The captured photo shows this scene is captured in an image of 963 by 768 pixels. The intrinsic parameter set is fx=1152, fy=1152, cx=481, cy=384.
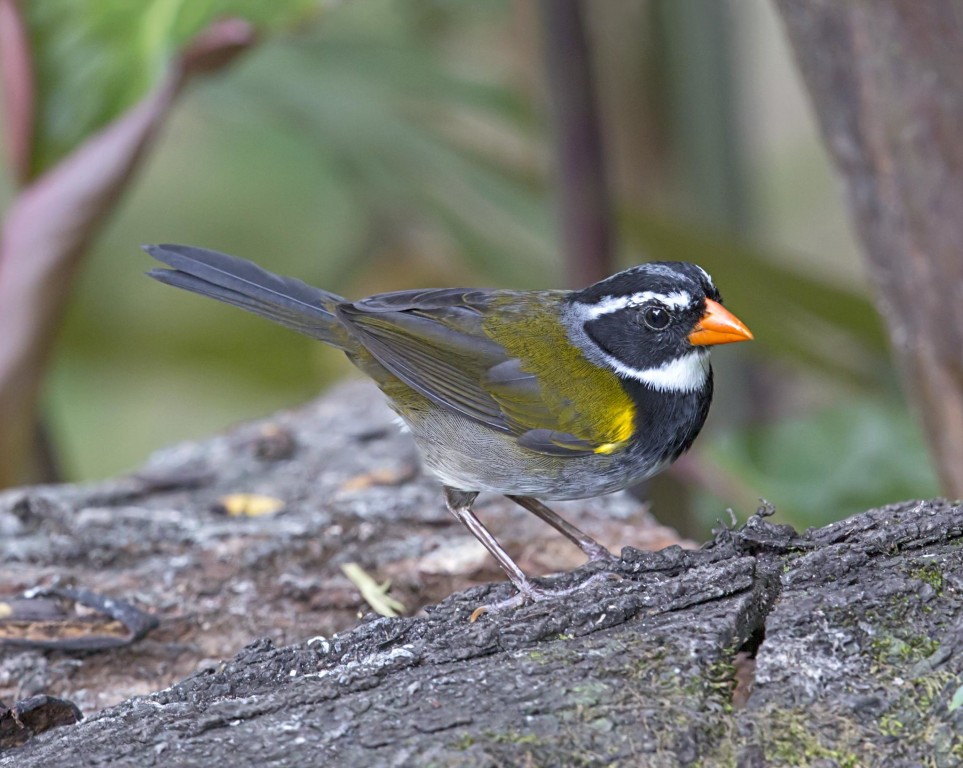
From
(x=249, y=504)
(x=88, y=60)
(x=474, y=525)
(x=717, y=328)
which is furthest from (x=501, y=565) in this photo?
(x=88, y=60)

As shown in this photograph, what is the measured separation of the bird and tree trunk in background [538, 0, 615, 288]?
1.17 meters

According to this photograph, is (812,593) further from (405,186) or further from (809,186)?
(809,186)

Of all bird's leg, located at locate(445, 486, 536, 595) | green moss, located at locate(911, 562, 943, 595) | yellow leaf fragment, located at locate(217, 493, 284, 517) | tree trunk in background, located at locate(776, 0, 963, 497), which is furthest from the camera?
yellow leaf fragment, located at locate(217, 493, 284, 517)

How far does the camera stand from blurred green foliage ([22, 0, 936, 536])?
16.3 feet

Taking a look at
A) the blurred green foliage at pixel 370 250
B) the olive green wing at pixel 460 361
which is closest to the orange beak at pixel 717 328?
the olive green wing at pixel 460 361

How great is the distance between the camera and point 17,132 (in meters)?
3.92

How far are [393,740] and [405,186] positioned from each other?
13.7ft

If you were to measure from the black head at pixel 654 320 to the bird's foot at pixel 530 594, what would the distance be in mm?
800

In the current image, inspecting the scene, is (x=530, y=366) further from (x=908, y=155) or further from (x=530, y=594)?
(x=908, y=155)

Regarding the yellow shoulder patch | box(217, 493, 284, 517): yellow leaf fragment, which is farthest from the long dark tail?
box(217, 493, 284, 517): yellow leaf fragment

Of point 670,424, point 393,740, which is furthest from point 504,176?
point 393,740

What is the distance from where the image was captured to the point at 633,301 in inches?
123

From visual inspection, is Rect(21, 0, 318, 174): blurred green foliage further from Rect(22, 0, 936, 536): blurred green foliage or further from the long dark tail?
the long dark tail

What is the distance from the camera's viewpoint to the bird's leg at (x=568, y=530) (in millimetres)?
3062
